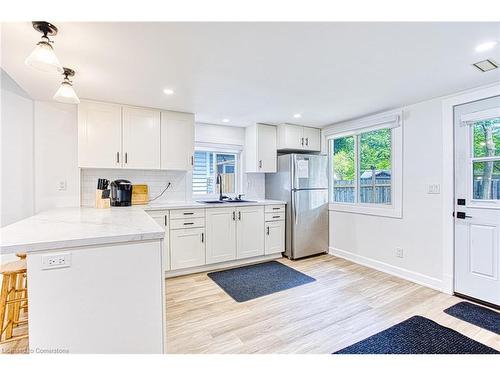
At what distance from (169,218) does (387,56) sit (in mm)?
2749

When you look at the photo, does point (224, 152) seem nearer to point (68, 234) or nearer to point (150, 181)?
point (150, 181)

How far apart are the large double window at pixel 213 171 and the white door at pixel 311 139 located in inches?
46.6

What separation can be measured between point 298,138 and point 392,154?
1399 millimetres

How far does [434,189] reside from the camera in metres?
2.87

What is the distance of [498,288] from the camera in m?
2.41

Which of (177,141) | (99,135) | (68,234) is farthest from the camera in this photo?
(177,141)

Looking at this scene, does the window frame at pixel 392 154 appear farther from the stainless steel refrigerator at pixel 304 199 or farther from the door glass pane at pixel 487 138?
the door glass pane at pixel 487 138

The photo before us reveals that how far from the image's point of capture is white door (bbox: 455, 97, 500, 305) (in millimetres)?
2441

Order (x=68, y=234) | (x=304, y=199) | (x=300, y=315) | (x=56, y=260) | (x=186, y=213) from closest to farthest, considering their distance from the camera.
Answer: (x=56, y=260)
(x=68, y=234)
(x=300, y=315)
(x=186, y=213)
(x=304, y=199)

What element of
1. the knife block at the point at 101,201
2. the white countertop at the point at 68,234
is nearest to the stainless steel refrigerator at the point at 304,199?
the knife block at the point at 101,201

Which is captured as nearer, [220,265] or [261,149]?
[220,265]

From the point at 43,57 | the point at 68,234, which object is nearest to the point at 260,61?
the point at 43,57

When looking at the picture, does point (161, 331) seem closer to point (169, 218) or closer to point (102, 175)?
point (169, 218)

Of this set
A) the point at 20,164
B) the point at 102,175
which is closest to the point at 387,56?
the point at 102,175
